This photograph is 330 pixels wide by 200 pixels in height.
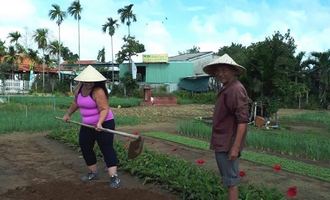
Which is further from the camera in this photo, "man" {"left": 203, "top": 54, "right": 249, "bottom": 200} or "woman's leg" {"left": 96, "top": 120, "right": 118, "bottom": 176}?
"woman's leg" {"left": 96, "top": 120, "right": 118, "bottom": 176}

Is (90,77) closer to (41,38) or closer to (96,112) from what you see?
(96,112)

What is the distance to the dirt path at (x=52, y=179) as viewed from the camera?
569 centimetres

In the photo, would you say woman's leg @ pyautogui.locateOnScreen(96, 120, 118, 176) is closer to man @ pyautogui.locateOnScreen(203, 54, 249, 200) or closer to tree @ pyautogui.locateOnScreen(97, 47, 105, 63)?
man @ pyautogui.locateOnScreen(203, 54, 249, 200)

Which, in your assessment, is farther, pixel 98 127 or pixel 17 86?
pixel 17 86

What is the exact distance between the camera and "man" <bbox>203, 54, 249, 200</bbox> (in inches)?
170

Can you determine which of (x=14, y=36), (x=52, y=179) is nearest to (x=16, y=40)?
(x=14, y=36)

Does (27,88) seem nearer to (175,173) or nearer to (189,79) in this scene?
(189,79)

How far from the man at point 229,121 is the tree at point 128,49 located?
39.6 meters

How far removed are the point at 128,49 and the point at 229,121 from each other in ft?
131

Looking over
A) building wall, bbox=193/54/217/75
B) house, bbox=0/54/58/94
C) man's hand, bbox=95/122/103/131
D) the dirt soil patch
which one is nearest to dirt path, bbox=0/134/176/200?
the dirt soil patch

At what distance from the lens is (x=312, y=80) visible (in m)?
37.1

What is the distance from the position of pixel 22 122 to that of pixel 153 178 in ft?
29.7

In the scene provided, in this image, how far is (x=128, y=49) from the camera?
43781mm

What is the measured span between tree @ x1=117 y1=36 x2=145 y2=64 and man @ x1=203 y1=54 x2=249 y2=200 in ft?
130
